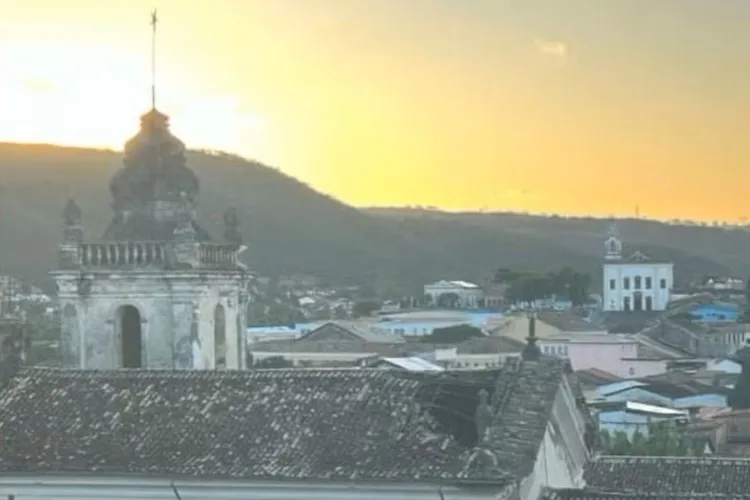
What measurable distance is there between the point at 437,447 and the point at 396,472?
0.64 metres

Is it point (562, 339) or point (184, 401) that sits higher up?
point (184, 401)

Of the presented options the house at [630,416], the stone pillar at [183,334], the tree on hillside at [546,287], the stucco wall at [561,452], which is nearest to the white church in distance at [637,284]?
the tree on hillside at [546,287]

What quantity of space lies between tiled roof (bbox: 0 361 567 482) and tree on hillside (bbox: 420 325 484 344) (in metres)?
77.5

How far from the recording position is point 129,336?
27.6 m

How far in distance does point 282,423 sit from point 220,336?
26.7 ft

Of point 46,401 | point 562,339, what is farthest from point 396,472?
point 562,339

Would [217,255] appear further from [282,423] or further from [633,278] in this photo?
[633,278]

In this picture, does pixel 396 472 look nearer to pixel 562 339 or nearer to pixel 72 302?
pixel 72 302

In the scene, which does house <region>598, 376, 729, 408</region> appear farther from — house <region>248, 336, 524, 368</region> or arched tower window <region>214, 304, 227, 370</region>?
arched tower window <region>214, 304, 227, 370</region>

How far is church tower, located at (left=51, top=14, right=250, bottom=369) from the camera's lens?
26875mm

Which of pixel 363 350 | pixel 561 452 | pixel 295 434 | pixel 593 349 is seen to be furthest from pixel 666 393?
pixel 295 434

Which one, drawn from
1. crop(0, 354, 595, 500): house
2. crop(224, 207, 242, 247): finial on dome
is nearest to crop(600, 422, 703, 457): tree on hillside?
crop(224, 207, 242, 247): finial on dome

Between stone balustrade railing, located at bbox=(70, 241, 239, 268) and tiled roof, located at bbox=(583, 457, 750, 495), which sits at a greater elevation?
stone balustrade railing, located at bbox=(70, 241, 239, 268)

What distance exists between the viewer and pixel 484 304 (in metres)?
152
